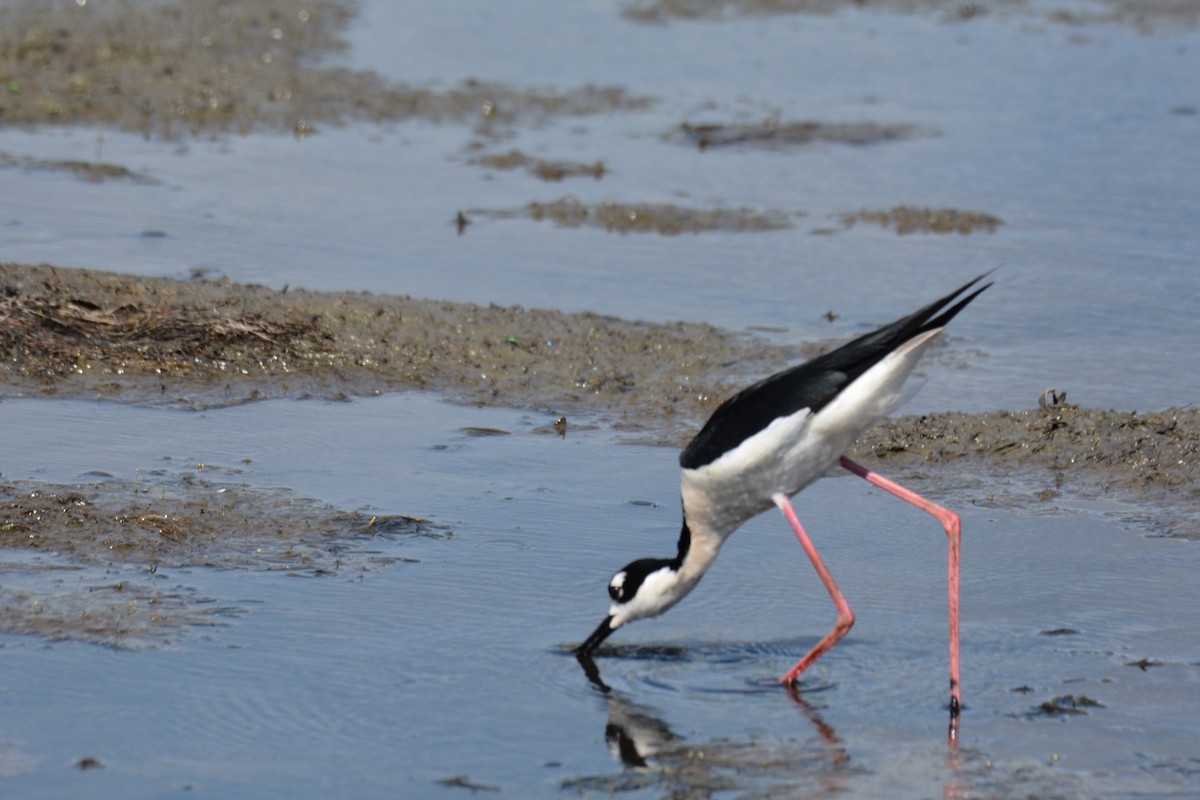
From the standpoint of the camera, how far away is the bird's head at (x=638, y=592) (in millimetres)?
4789

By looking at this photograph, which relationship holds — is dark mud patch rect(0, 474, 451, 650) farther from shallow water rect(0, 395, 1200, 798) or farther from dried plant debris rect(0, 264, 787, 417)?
dried plant debris rect(0, 264, 787, 417)

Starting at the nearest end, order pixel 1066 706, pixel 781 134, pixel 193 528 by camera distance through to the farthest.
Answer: pixel 1066 706, pixel 193 528, pixel 781 134

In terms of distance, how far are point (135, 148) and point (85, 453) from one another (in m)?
5.22

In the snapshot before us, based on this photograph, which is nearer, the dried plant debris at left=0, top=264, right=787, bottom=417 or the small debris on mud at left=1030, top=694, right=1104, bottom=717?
the small debris on mud at left=1030, top=694, right=1104, bottom=717

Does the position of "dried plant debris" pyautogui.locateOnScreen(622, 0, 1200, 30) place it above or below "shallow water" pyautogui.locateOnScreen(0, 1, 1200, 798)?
above

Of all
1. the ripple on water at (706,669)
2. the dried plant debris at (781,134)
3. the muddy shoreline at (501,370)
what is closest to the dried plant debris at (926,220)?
the dried plant debris at (781,134)

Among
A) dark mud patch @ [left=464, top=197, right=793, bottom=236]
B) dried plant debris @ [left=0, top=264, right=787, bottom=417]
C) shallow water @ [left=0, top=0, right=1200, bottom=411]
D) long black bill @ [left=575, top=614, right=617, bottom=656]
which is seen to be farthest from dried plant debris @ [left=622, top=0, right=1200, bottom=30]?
long black bill @ [left=575, top=614, right=617, bottom=656]

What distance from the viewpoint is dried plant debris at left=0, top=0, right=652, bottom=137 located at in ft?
38.6

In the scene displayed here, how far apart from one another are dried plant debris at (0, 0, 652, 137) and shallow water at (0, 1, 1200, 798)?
0.47 meters

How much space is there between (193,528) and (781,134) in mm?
7235

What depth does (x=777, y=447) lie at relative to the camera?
4.79 m

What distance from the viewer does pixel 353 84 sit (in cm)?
1284

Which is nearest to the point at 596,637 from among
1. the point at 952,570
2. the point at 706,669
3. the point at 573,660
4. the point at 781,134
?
the point at 573,660

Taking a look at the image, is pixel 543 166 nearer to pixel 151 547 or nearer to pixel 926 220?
pixel 926 220
